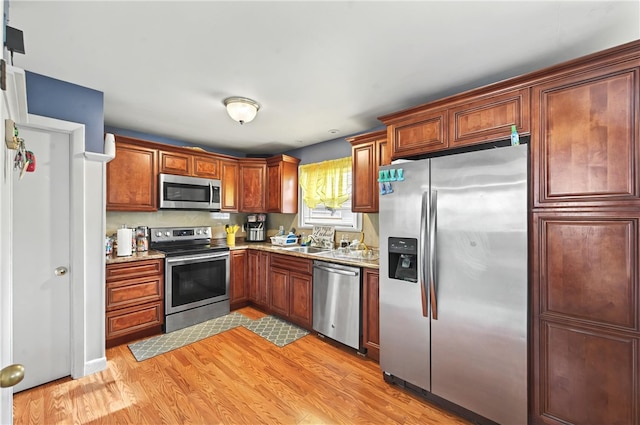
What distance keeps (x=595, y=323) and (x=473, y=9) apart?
1.82 m

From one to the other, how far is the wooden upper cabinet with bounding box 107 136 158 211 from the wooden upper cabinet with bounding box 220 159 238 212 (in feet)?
3.01

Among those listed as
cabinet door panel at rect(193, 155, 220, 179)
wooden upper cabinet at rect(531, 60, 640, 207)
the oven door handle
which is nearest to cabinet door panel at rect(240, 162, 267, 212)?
cabinet door panel at rect(193, 155, 220, 179)

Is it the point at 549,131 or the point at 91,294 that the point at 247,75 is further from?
the point at 91,294

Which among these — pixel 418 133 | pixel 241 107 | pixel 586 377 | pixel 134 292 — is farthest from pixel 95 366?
pixel 586 377

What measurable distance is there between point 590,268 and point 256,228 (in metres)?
3.98

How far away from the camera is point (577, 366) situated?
1.67m

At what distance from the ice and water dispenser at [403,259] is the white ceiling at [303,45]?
1.27 meters

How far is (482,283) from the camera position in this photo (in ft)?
6.26

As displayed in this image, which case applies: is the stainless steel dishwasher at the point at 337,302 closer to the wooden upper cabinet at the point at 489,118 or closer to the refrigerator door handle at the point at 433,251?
the refrigerator door handle at the point at 433,251

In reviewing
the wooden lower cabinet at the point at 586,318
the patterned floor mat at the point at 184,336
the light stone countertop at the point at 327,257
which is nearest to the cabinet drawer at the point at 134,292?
the patterned floor mat at the point at 184,336

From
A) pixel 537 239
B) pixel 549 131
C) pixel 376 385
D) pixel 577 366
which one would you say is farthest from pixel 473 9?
pixel 376 385

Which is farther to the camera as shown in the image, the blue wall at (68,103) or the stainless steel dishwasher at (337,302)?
the stainless steel dishwasher at (337,302)

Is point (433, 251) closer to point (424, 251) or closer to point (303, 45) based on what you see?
point (424, 251)

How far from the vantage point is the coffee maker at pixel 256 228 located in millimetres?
4688
